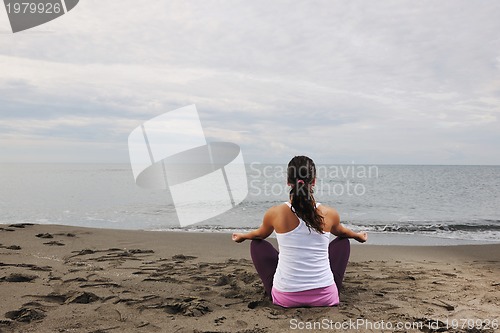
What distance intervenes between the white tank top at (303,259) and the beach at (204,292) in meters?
0.27

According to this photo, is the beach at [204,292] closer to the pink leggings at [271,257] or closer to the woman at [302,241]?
the woman at [302,241]

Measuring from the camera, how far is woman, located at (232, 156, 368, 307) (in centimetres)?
347

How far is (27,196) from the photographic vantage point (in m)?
18.9

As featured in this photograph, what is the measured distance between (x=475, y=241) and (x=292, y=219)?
28.5 feet

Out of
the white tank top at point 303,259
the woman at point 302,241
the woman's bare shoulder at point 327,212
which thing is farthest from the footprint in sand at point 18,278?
the woman's bare shoulder at point 327,212

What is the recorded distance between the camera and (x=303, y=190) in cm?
346

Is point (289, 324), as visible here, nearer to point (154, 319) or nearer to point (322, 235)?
point (322, 235)

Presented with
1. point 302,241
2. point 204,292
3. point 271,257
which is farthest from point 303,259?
point 204,292

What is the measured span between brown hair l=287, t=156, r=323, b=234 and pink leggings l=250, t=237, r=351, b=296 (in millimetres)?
550

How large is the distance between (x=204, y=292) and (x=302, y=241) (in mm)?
1424

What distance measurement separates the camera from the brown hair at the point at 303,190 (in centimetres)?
345

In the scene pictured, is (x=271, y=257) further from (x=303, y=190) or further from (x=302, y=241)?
(x=303, y=190)

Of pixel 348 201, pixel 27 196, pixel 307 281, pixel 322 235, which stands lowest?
pixel 348 201

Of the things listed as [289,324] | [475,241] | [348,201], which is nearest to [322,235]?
[289,324]
